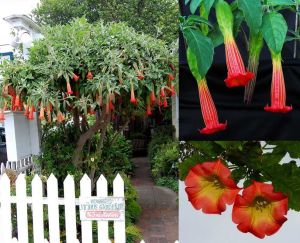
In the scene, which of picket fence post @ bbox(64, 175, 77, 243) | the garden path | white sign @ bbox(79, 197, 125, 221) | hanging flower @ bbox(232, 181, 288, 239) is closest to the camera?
hanging flower @ bbox(232, 181, 288, 239)

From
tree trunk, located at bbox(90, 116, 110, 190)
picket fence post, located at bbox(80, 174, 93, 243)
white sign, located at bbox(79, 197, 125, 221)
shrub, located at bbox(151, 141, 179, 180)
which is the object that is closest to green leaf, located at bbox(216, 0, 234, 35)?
white sign, located at bbox(79, 197, 125, 221)

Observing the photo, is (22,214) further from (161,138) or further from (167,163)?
(161,138)

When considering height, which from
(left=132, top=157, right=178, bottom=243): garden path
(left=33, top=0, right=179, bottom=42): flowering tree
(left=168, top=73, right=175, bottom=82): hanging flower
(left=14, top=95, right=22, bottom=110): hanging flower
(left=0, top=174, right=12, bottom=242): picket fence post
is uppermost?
(left=33, top=0, right=179, bottom=42): flowering tree

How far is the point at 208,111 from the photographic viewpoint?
132cm

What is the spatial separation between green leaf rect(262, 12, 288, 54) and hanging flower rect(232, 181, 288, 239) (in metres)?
0.60

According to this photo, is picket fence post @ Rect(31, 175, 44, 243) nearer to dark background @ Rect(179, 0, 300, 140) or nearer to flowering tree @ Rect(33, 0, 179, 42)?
dark background @ Rect(179, 0, 300, 140)

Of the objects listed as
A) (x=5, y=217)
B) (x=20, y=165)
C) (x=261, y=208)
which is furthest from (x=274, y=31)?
(x=20, y=165)

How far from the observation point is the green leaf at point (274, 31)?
1.20 m

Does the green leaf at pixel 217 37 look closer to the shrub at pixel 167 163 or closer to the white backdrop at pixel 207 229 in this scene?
the white backdrop at pixel 207 229

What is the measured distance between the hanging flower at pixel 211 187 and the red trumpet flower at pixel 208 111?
0.21 meters

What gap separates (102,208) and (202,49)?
1.67 metres

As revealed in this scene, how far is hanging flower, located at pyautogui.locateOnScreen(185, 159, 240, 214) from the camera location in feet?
4.67

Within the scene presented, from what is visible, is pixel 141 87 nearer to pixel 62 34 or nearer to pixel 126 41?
pixel 126 41

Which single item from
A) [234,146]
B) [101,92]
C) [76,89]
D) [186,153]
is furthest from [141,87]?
[234,146]
